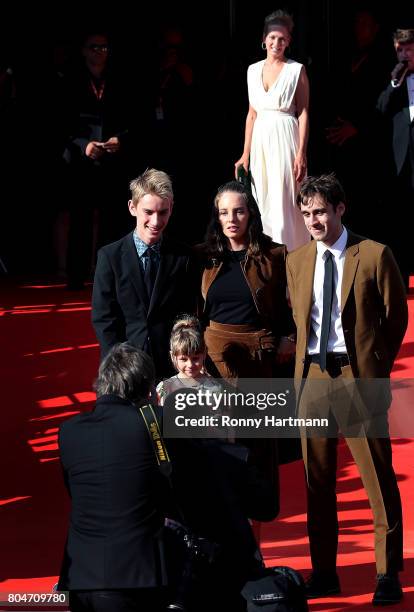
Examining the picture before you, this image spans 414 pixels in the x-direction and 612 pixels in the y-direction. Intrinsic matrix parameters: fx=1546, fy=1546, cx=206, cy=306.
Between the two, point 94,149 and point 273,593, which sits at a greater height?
point 94,149

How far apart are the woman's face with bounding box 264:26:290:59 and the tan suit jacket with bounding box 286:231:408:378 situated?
3561 mm

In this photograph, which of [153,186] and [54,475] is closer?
[153,186]

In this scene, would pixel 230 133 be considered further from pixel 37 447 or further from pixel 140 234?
pixel 140 234

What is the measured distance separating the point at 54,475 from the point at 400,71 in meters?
3.83

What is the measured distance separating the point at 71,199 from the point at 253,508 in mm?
6410

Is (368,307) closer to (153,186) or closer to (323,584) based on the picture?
(153,186)

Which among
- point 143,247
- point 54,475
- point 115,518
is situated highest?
point 143,247

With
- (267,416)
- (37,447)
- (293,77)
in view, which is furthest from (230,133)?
(267,416)

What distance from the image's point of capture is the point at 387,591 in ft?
20.4

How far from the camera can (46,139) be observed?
1195cm

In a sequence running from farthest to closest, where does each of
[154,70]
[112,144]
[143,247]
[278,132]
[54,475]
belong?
1. [154,70]
2. [112,144]
3. [278,132]
4. [54,475]
5. [143,247]

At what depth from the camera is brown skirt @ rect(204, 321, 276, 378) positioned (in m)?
6.66

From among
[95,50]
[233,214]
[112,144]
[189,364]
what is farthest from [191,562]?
[95,50]

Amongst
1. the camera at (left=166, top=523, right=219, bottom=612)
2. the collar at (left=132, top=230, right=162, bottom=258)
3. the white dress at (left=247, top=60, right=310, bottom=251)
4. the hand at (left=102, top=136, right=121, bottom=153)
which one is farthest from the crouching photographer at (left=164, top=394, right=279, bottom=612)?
the hand at (left=102, top=136, right=121, bottom=153)
